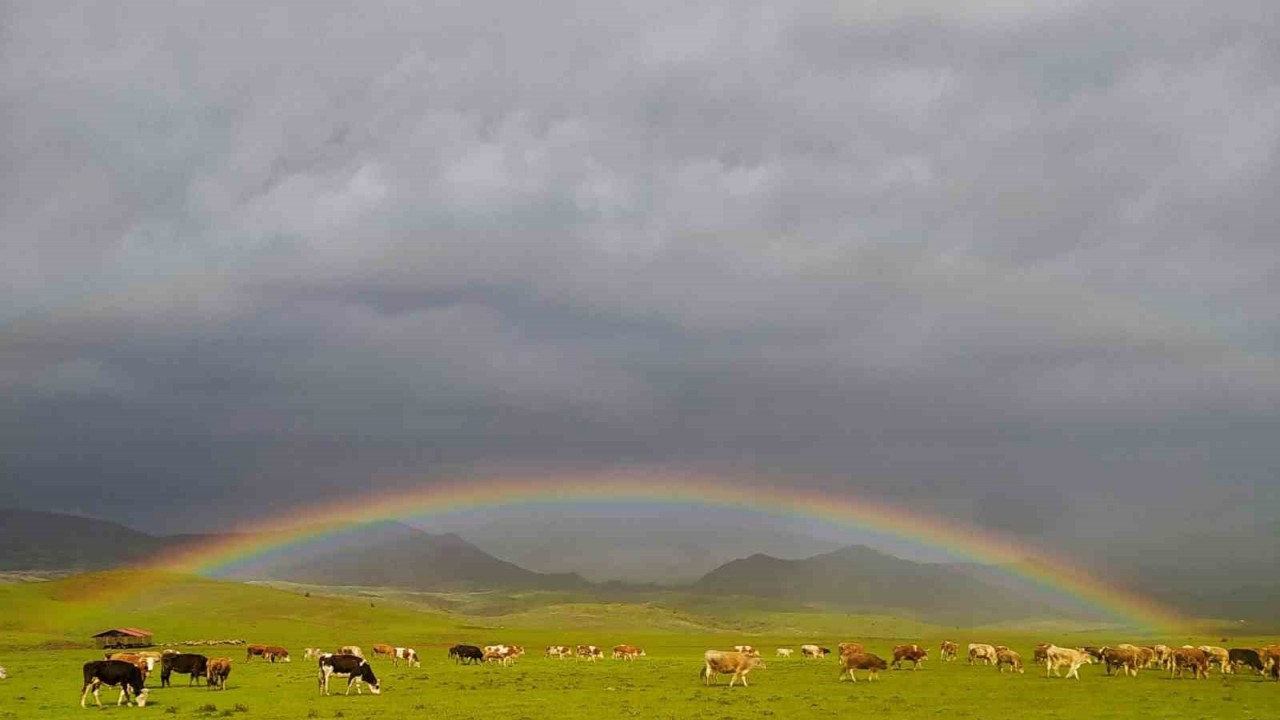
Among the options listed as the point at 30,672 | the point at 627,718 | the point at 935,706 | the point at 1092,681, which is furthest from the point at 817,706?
the point at 30,672

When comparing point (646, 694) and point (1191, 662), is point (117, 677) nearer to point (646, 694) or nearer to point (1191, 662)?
point (646, 694)

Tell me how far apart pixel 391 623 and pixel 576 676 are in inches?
4955

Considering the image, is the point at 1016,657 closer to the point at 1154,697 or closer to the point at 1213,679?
the point at 1213,679

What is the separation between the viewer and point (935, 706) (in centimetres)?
3862

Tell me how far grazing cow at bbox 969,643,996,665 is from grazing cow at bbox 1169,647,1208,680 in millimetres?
11940

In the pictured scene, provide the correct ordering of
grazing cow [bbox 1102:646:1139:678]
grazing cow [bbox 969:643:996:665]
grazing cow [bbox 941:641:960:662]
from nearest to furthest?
grazing cow [bbox 1102:646:1139:678]
grazing cow [bbox 969:643:996:665]
grazing cow [bbox 941:641:960:662]

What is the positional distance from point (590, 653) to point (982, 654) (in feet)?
108

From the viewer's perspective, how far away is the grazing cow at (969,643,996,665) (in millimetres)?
66438

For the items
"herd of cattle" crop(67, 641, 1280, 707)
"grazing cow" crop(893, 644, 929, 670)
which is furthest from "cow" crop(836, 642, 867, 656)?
"grazing cow" crop(893, 644, 929, 670)

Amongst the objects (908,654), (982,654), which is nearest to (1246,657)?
(982,654)

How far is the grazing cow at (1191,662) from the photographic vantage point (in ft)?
179

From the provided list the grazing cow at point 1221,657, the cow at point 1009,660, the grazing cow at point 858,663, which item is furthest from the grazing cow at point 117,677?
the grazing cow at point 1221,657

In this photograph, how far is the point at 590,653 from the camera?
83.6 metres

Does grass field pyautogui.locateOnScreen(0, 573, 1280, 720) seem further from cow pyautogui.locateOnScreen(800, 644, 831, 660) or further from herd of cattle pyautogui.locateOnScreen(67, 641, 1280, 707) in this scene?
cow pyautogui.locateOnScreen(800, 644, 831, 660)
